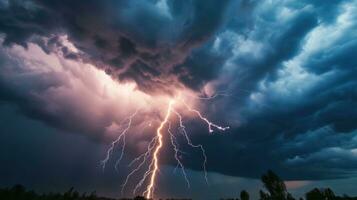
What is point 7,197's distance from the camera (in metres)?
82.2

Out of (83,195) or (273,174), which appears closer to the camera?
(273,174)

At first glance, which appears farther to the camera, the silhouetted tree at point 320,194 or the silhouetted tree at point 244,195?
the silhouetted tree at point 244,195

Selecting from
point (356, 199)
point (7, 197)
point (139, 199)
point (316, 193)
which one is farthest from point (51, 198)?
point (356, 199)

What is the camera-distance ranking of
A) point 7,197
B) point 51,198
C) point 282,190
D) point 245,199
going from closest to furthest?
point 282,190
point 7,197
point 245,199
point 51,198

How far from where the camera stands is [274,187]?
74500 mm

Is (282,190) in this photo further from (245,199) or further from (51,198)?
(51,198)

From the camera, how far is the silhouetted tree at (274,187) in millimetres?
73438

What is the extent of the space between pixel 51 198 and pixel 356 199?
354 ft

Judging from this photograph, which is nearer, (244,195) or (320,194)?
(320,194)

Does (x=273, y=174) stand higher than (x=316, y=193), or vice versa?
(x=273, y=174)

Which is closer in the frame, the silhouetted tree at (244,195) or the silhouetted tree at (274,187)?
the silhouetted tree at (274,187)

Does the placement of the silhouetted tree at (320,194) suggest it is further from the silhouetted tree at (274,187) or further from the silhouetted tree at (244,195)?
the silhouetted tree at (244,195)

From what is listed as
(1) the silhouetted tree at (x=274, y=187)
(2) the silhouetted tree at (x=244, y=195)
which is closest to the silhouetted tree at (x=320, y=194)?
(1) the silhouetted tree at (x=274, y=187)

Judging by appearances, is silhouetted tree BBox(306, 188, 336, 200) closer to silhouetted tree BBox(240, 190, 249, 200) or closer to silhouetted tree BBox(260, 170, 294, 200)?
silhouetted tree BBox(260, 170, 294, 200)
